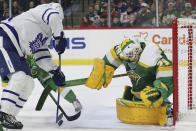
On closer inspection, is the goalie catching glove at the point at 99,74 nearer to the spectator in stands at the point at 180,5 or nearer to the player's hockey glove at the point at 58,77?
the player's hockey glove at the point at 58,77

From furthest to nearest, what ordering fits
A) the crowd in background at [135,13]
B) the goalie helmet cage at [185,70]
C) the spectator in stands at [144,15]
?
the spectator in stands at [144,15] → the crowd in background at [135,13] → the goalie helmet cage at [185,70]

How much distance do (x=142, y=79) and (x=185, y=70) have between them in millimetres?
489

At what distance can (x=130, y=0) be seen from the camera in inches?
272

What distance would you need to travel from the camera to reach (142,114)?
9.69 ft

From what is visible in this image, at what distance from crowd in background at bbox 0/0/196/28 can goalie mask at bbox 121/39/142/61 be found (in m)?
3.64

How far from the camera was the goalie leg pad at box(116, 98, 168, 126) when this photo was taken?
9.57 feet

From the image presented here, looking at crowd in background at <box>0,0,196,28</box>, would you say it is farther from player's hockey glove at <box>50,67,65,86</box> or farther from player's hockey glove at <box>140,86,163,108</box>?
player's hockey glove at <box>140,86,163,108</box>

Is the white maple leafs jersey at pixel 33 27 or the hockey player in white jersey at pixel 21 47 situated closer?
the hockey player in white jersey at pixel 21 47

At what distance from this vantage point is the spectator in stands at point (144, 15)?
664 centimetres

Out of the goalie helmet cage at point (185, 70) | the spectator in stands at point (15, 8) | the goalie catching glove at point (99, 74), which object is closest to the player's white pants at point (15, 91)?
the goalie catching glove at point (99, 74)

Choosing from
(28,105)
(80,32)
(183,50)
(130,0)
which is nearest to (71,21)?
(80,32)

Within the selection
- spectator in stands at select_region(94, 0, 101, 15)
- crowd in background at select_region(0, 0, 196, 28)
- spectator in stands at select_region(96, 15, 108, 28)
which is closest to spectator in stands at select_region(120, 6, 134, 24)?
crowd in background at select_region(0, 0, 196, 28)

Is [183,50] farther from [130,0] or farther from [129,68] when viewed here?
[130,0]

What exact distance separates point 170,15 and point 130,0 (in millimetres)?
762
